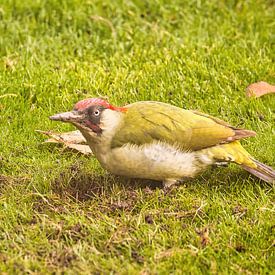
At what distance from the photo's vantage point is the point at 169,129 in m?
5.04

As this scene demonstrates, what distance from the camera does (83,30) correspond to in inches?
298

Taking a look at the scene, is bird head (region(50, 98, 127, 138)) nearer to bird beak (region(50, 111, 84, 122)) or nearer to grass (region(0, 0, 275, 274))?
bird beak (region(50, 111, 84, 122))

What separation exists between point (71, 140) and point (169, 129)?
1021mm

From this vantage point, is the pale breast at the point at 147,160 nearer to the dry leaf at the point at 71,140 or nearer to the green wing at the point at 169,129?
the green wing at the point at 169,129

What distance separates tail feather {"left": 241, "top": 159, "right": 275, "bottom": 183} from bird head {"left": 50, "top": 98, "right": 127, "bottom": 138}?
2.95ft

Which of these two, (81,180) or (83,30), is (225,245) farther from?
(83,30)

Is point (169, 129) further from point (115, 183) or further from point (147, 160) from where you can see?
point (115, 183)

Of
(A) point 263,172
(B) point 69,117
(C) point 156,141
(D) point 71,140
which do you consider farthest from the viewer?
(D) point 71,140

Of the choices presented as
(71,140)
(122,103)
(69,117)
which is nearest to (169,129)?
(69,117)

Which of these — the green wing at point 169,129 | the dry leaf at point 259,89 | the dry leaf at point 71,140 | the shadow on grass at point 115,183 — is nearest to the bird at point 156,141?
the green wing at point 169,129

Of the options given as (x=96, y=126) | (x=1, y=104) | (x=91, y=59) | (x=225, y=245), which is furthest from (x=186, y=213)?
(x=91, y=59)

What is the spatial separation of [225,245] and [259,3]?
4083mm

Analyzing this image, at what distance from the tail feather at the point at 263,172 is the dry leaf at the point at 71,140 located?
46.3 inches

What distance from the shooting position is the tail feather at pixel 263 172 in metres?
5.13
